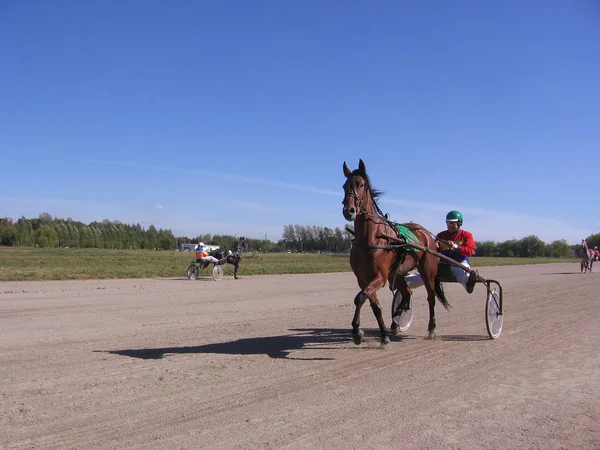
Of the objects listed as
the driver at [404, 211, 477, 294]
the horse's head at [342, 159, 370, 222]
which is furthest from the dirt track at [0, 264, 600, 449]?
the horse's head at [342, 159, 370, 222]

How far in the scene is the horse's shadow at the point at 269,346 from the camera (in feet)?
20.9

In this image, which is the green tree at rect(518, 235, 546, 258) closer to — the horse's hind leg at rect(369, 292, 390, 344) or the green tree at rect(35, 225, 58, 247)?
the green tree at rect(35, 225, 58, 247)

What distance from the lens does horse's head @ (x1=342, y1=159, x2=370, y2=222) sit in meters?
6.26

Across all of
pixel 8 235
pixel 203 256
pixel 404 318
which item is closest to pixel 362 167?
pixel 404 318

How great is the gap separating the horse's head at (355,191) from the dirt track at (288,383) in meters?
1.83

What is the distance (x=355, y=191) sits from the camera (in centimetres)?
659

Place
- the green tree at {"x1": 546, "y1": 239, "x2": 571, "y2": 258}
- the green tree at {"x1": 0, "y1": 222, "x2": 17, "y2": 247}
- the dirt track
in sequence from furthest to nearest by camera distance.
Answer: the green tree at {"x1": 546, "y1": 239, "x2": 571, "y2": 258} < the green tree at {"x1": 0, "y1": 222, "x2": 17, "y2": 247} < the dirt track

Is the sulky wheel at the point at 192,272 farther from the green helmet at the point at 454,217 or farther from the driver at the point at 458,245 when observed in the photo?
the green helmet at the point at 454,217

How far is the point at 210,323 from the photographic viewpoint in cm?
898

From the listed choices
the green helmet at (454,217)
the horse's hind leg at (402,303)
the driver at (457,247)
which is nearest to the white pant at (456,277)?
the driver at (457,247)

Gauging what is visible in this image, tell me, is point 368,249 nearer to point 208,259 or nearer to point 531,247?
point 208,259

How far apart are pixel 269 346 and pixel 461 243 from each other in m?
3.55

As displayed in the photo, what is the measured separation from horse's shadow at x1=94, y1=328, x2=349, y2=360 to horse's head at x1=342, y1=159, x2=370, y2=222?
1868 mm

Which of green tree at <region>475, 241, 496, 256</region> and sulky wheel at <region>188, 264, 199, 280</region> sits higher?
green tree at <region>475, 241, 496, 256</region>
